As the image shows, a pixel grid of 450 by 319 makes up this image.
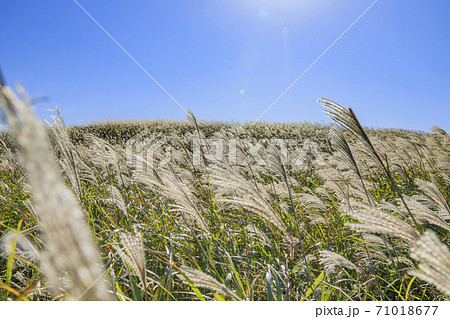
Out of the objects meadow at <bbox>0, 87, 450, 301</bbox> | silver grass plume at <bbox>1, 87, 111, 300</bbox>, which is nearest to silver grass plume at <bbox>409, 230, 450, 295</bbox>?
meadow at <bbox>0, 87, 450, 301</bbox>

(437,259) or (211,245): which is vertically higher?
(437,259)

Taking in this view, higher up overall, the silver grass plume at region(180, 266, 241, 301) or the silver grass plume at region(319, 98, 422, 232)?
the silver grass plume at region(319, 98, 422, 232)

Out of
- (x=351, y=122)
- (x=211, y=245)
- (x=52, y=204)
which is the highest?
(x=351, y=122)

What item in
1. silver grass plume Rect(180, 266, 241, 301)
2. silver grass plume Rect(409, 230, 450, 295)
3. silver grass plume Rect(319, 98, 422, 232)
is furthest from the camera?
silver grass plume Rect(319, 98, 422, 232)

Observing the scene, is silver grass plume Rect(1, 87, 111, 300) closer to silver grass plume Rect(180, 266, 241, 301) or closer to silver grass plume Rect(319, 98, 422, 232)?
silver grass plume Rect(180, 266, 241, 301)

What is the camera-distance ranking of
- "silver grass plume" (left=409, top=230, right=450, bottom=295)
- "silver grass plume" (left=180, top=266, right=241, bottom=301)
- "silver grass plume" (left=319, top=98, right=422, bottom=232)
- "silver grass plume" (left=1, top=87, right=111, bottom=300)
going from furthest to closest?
1. "silver grass plume" (left=319, top=98, right=422, bottom=232)
2. "silver grass plume" (left=180, top=266, right=241, bottom=301)
3. "silver grass plume" (left=409, top=230, right=450, bottom=295)
4. "silver grass plume" (left=1, top=87, right=111, bottom=300)

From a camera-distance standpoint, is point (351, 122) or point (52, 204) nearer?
point (52, 204)

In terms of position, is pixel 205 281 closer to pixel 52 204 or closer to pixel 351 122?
pixel 52 204

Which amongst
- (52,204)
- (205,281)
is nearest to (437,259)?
(205,281)

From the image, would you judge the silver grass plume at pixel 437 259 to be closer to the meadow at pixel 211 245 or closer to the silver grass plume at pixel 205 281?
the meadow at pixel 211 245

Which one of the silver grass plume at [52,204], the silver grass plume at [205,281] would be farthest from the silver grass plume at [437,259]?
the silver grass plume at [52,204]

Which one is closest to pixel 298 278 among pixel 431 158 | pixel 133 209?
pixel 133 209

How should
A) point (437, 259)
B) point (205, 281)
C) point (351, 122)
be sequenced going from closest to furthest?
point (437, 259)
point (205, 281)
point (351, 122)

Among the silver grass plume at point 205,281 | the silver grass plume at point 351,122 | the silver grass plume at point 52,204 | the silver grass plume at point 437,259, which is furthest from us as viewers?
the silver grass plume at point 351,122
